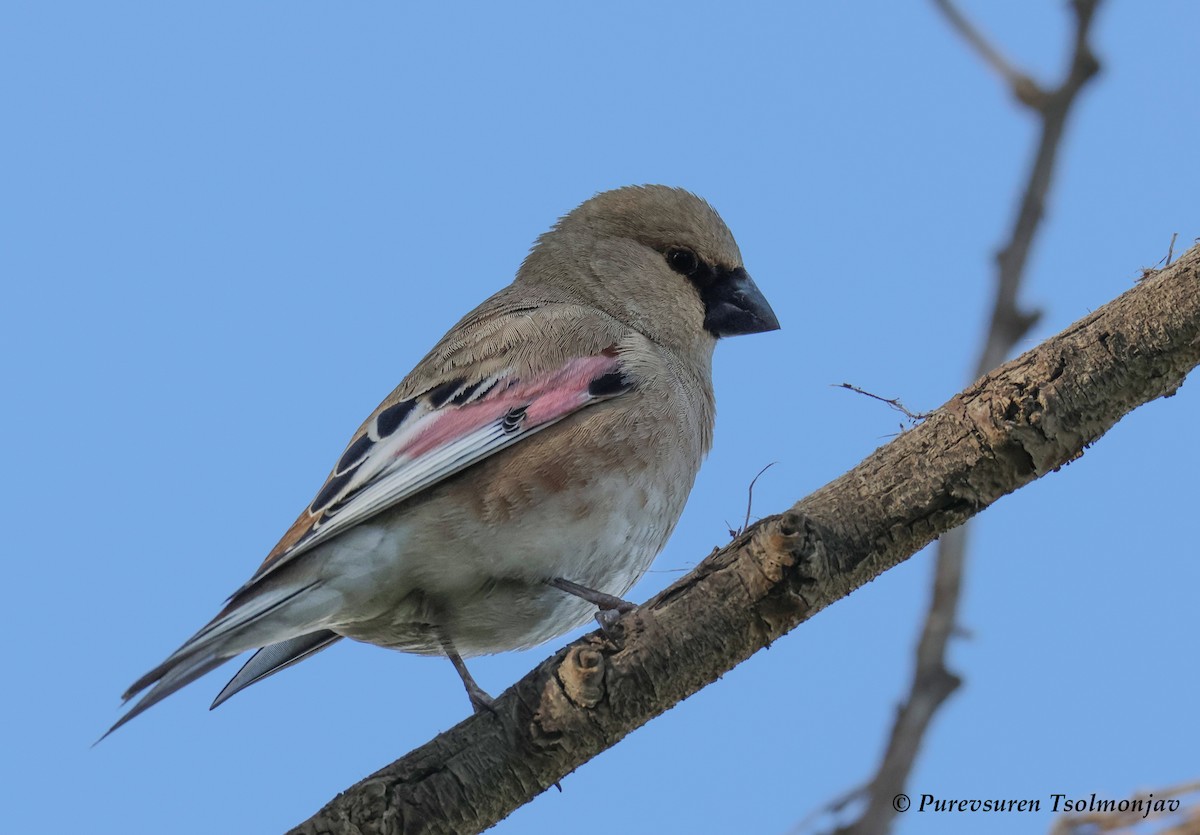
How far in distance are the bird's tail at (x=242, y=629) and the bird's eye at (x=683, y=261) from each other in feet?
8.35

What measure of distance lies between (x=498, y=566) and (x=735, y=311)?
6.89ft

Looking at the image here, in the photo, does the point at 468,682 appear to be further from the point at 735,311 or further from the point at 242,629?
the point at 735,311

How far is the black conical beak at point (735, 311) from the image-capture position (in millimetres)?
6191

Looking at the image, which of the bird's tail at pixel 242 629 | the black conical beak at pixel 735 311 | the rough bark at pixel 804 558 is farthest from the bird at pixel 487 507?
the black conical beak at pixel 735 311

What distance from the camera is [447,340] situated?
5.82m

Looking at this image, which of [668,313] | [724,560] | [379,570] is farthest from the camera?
[668,313]

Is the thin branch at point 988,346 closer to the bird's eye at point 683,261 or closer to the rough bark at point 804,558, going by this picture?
the rough bark at point 804,558

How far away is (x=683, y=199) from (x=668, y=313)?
649mm

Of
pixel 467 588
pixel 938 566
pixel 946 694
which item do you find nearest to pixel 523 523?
pixel 467 588

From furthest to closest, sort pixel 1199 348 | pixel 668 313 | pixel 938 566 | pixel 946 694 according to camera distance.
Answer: pixel 668 313 → pixel 1199 348 → pixel 938 566 → pixel 946 694

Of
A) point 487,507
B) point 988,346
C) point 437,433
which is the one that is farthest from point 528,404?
point 988,346

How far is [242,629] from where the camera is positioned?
427cm

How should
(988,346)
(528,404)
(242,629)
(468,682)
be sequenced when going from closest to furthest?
1. (988,346)
2. (242,629)
3. (468,682)
4. (528,404)

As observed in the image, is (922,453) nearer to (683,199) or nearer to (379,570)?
(379,570)
